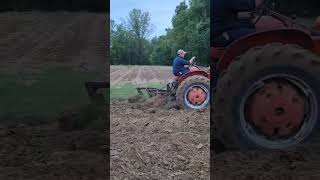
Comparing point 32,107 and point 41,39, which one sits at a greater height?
point 41,39

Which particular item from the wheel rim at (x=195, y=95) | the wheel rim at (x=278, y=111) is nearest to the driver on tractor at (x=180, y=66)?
the wheel rim at (x=195, y=95)

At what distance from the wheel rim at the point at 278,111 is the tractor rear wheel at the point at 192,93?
272cm

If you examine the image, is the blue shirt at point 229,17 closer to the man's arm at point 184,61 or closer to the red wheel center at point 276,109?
the red wheel center at point 276,109

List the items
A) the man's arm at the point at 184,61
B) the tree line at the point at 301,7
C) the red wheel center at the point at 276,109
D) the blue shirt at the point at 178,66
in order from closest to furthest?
1. the red wheel center at the point at 276,109
2. the tree line at the point at 301,7
3. the man's arm at the point at 184,61
4. the blue shirt at the point at 178,66

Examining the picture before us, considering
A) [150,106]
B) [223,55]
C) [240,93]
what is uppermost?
[223,55]

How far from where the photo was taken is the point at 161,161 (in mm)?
2740

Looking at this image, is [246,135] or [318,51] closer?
[246,135]

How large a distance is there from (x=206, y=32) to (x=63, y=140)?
1224 millimetres

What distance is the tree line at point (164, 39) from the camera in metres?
3.65

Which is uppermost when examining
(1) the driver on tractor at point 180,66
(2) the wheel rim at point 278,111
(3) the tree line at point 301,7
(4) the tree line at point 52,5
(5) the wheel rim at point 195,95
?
(4) the tree line at point 52,5

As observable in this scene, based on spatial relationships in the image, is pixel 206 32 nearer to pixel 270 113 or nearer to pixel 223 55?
pixel 223 55

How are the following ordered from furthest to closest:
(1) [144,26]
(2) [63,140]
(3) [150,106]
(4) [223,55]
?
(3) [150,106], (1) [144,26], (2) [63,140], (4) [223,55]

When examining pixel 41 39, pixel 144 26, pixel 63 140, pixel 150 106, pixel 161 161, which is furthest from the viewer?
pixel 41 39

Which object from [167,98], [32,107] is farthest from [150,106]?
[32,107]
